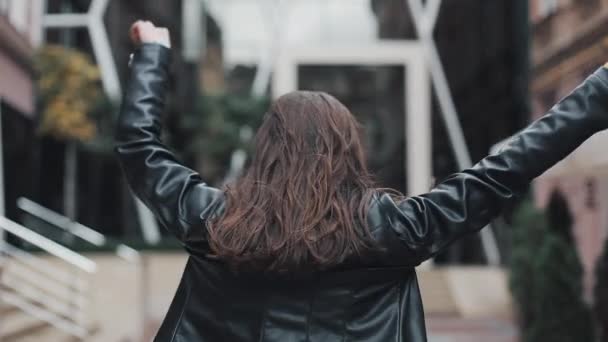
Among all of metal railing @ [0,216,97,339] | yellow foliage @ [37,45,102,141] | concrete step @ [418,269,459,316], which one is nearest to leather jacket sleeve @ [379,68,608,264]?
metal railing @ [0,216,97,339]

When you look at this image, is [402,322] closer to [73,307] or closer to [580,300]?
[580,300]

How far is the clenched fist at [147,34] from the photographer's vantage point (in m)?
2.13

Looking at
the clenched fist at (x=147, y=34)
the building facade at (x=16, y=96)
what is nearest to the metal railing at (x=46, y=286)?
A: the building facade at (x=16, y=96)

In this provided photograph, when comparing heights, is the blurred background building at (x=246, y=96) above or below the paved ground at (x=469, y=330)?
above

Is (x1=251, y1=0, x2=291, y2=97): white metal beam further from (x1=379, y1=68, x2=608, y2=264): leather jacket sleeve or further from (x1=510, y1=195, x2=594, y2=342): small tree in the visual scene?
(x1=379, y1=68, x2=608, y2=264): leather jacket sleeve

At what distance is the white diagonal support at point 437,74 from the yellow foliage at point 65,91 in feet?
18.0

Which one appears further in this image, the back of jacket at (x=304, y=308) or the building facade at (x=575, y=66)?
the building facade at (x=575, y=66)

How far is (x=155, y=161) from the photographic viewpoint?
6.59 ft

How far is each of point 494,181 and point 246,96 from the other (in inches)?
569

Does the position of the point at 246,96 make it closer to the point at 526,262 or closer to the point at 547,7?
the point at 547,7

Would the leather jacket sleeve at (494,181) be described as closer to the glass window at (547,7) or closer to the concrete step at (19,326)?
the concrete step at (19,326)

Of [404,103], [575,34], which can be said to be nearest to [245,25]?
[404,103]

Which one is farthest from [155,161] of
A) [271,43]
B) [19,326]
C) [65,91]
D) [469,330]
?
[271,43]

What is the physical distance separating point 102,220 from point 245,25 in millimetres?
4287
